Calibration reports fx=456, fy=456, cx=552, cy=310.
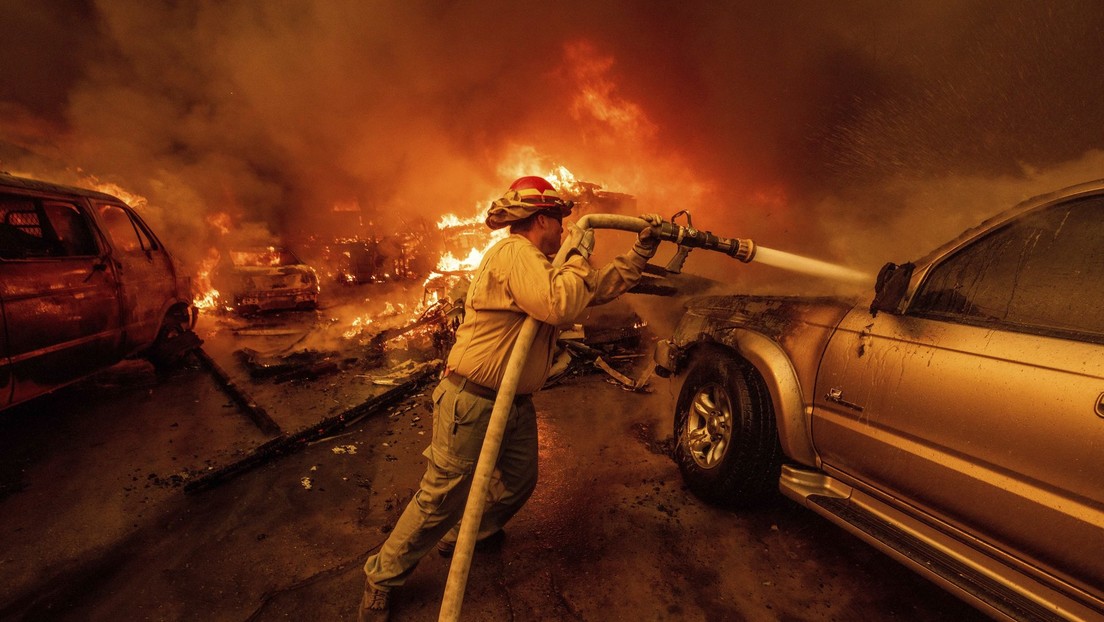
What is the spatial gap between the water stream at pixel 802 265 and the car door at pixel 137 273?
6.10m

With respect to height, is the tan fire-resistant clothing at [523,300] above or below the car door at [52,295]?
above

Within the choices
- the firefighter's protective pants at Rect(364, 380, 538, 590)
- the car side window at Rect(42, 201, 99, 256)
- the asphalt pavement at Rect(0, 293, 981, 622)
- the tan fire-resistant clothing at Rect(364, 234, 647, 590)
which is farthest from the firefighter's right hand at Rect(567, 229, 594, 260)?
the car side window at Rect(42, 201, 99, 256)

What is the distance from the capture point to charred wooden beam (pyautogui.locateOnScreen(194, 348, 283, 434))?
436cm

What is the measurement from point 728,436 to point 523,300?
196cm

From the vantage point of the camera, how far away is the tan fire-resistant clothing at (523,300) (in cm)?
197

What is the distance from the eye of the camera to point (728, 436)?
3.13m

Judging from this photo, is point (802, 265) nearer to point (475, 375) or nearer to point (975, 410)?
point (975, 410)

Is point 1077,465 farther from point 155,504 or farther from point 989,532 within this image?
point 155,504

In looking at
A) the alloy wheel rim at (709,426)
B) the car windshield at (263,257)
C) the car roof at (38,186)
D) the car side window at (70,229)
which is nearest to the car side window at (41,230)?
the car side window at (70,229)

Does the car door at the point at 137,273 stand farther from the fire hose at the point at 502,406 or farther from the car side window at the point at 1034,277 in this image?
the car side window at the point at 1034,277

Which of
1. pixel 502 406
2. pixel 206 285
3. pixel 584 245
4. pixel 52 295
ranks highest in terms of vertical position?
pixel 584 245

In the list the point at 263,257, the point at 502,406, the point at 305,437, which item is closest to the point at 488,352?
the point at 502,406

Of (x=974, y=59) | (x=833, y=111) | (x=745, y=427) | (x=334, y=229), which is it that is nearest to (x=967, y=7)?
(x=974, y=59)

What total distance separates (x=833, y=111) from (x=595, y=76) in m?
9.28
